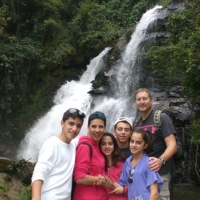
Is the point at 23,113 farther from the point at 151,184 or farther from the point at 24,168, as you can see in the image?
the point at 151,184

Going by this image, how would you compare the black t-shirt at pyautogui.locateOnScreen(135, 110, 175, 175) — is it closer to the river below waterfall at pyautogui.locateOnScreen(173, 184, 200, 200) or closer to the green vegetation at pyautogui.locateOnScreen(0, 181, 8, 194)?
the green vegetation at pyautogui.locateOnScreen(0, 181, 8, 194)

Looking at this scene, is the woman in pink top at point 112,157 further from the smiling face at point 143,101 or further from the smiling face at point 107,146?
the smiling face at point 143,101

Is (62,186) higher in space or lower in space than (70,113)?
lower

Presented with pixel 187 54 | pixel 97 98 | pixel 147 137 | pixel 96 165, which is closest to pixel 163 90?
pixel 97 98

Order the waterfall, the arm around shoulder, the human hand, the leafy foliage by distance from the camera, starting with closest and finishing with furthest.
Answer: the arm around shoulder → the human hand → the leafy foliage → the waterfall

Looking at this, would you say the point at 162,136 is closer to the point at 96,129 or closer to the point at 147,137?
the point at 147,137

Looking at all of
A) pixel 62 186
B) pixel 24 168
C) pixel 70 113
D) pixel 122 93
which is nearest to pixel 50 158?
pixel 62 186

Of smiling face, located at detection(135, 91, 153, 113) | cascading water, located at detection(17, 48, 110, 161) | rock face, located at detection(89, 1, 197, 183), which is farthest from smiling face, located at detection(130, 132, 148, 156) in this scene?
cascading water, located at detection(17, 48, 110, 161)

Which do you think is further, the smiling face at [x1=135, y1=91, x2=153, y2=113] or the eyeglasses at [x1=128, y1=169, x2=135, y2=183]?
the smiling face at [x1=135, y1=91, x2=153, y2=113]

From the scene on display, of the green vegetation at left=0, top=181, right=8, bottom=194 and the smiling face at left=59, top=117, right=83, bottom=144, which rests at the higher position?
the smiling face at left=59, top=117, right=83, bottom=144

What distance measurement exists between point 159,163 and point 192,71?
6.82m

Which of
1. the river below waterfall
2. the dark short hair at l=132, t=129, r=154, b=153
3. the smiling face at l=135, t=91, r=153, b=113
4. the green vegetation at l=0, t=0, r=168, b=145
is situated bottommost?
the river below waterfall

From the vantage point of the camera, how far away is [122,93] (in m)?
14.0

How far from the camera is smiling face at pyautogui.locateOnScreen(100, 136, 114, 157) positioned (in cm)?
275
